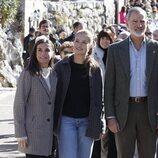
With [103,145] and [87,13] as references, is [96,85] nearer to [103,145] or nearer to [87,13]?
[103,145]

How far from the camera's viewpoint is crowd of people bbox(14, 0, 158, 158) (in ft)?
20.8

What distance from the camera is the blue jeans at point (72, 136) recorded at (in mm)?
6445

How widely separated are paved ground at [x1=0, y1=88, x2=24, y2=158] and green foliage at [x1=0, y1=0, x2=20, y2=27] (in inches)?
181

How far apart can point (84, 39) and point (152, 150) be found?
4.54ft

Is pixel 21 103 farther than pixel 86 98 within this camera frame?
No

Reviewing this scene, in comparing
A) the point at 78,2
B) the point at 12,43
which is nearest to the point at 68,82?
the point at 12,43

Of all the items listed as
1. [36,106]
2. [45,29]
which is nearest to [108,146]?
[36,106]

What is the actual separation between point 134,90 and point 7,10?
50.0ft

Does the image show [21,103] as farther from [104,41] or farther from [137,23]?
[104,41]

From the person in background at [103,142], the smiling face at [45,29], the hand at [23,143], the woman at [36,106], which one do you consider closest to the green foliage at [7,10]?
the smiling face at [45,29]

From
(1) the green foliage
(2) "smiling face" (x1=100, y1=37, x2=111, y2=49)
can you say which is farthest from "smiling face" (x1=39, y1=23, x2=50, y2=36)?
(1) the green foliage

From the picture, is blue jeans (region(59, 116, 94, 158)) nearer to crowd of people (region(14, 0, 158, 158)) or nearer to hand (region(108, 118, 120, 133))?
crowd of people (region(14, 0, 158, 158))

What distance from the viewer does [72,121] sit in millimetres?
6457

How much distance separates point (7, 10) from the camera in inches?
837
